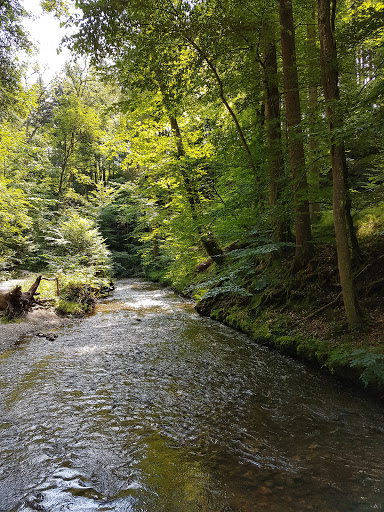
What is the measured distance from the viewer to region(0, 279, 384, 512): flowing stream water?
252 centimetres

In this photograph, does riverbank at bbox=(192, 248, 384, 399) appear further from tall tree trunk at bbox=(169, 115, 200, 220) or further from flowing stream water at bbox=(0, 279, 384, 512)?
tall tree trunk at bbox=(169, 115, 200, 220)

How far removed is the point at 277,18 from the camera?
7047 millimetres

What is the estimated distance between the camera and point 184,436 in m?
3.44

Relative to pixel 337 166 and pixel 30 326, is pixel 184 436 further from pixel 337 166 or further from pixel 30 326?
pixel 30 326

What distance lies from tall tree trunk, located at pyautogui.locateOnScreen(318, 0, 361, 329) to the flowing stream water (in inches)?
56.2

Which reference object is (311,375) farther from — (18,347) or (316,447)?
(18,347)

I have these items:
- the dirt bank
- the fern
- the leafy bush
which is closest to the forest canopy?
the fern

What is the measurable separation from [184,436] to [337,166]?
4730mm

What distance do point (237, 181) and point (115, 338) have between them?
19.8 ft

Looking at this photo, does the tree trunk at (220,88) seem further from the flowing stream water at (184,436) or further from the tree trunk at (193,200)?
the flowing stream water at (184,436)

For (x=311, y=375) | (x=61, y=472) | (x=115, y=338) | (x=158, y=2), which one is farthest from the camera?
(x=115, y=338)

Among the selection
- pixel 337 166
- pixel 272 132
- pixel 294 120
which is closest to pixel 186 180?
pixel 272 132

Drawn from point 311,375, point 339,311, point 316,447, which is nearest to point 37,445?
point 316,447

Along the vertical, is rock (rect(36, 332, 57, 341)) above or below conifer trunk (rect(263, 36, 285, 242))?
below
